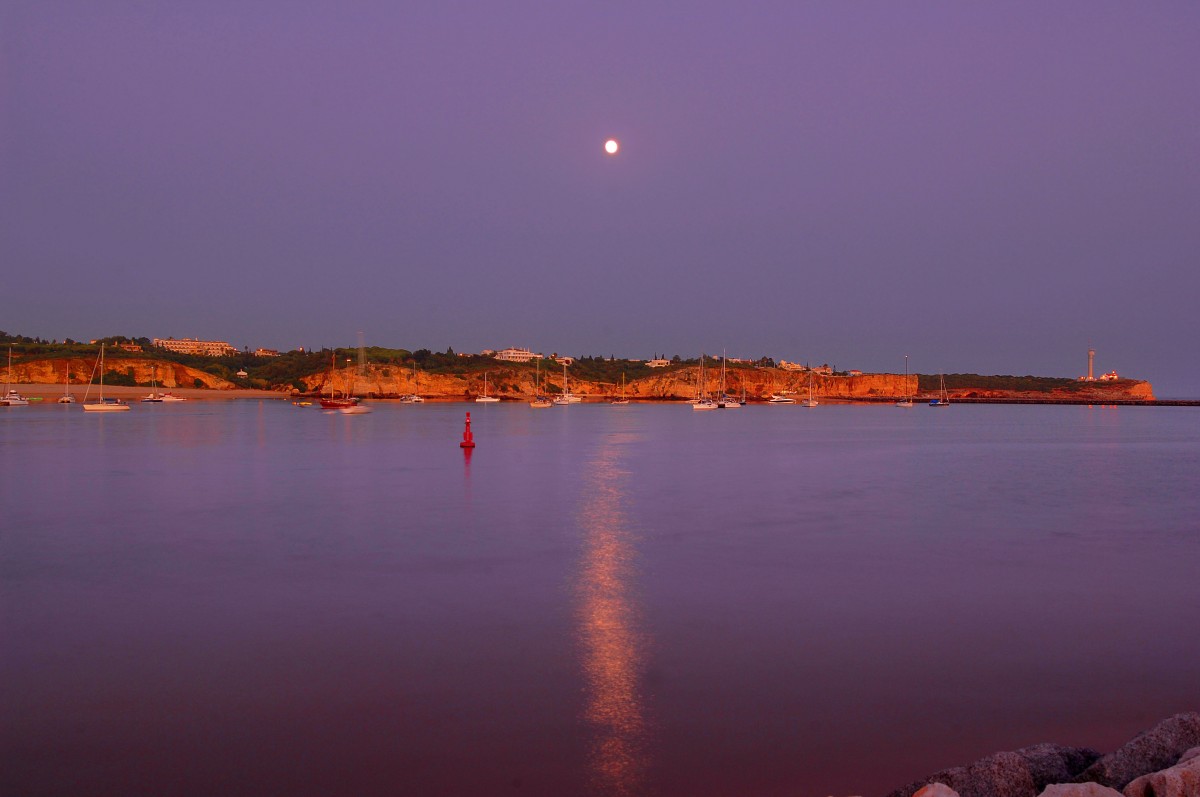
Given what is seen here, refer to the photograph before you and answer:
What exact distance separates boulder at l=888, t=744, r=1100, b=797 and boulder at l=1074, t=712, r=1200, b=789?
0.13m

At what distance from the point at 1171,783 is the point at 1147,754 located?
0.62m

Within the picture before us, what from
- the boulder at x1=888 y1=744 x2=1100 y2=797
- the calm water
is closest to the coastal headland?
the calm water

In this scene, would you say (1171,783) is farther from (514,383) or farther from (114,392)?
(514,383)

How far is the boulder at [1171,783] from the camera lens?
3.89 metres

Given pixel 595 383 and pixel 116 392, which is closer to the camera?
pixel 116 392

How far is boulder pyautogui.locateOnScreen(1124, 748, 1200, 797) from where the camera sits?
3.89 meters

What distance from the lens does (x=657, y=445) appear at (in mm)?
35469

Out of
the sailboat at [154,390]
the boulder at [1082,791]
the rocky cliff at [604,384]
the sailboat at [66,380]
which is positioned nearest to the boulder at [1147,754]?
the boulder at [1082,791]

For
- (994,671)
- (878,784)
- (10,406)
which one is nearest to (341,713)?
(878,784)

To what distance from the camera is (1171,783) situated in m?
3.92

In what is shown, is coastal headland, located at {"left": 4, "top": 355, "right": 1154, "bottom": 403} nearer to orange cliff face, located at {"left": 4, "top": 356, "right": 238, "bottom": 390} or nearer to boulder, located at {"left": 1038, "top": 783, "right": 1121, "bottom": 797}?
orange cliff face, located at {"left": 4, "top": 356, "right": 238, "bottom": 390}

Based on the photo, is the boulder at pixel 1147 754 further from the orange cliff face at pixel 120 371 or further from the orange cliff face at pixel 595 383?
the orange cliff face at pixel 120 371

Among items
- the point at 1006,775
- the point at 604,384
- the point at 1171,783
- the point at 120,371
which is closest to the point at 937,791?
the point at 1006,775

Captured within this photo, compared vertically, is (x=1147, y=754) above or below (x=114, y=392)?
above
